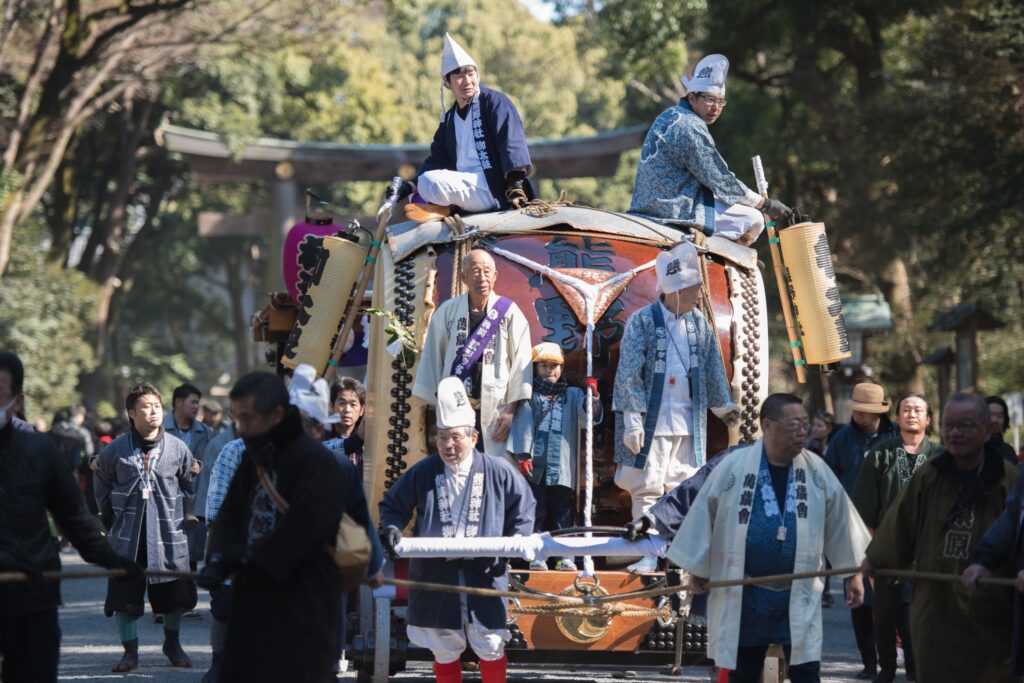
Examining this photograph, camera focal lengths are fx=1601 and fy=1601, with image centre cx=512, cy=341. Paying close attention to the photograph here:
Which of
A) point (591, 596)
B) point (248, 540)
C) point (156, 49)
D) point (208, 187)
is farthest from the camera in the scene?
point (208, 187)

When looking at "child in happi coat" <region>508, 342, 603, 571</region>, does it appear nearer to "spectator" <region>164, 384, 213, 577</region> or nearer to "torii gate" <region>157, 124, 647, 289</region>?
"spectator" <region>164, 384, 213, 577</region>

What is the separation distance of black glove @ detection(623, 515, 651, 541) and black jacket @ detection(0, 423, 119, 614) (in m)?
2.53

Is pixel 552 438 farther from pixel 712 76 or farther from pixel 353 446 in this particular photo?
pixel 712 76

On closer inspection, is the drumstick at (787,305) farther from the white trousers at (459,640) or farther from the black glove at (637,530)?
the white trousers at (459,640)

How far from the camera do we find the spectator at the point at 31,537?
6.39m

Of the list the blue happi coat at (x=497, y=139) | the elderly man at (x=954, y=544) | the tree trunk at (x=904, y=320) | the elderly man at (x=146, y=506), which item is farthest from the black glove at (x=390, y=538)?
the tree trunk at (x=904, y=320)

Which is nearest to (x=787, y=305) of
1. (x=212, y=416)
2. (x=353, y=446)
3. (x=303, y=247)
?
(x=353, y=446)

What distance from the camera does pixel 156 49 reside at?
25859 millimetres

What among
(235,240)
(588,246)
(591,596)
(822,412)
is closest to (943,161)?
(822,412)

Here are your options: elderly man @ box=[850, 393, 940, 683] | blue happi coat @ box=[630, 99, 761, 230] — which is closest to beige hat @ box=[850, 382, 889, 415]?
elderly man @ box=[850, 393, 940, 683]

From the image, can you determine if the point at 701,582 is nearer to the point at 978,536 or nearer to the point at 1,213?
the point at 978,536

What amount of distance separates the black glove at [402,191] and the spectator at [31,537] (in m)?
3.71

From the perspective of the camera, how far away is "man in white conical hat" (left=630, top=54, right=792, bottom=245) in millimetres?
9914

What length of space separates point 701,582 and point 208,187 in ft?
114
